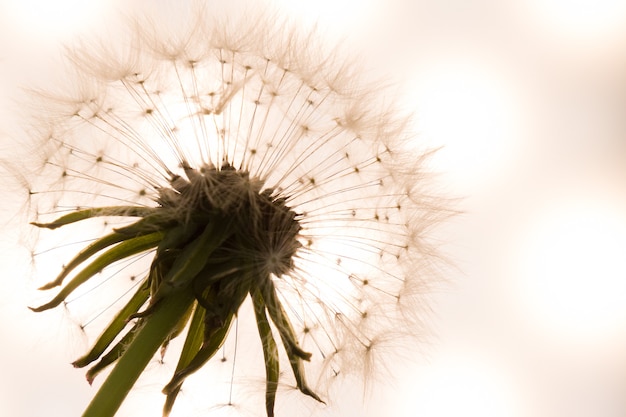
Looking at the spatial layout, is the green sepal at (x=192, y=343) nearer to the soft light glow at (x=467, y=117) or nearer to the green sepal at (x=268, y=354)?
the green sepal at (x=268, y=354)

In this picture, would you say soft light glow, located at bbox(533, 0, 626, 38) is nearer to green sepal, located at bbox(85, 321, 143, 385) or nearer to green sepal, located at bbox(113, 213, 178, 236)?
green sepal, located at bbox(113, 213, 178, 236)

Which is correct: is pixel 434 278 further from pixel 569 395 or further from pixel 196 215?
pixel 569 395

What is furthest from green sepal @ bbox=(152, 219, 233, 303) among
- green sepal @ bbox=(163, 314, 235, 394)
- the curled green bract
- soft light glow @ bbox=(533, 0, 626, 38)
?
soft light glow @ bbox=(533, 0, 626, 38)

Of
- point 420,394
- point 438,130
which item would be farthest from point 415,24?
point 420,394

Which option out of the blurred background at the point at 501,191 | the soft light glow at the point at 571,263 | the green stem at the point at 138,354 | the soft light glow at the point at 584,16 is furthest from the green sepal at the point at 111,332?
the soft light glow at the point at 584,16

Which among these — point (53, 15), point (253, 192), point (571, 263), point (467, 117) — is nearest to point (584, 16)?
point (467, 117)

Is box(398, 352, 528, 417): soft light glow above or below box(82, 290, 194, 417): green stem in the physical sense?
above
